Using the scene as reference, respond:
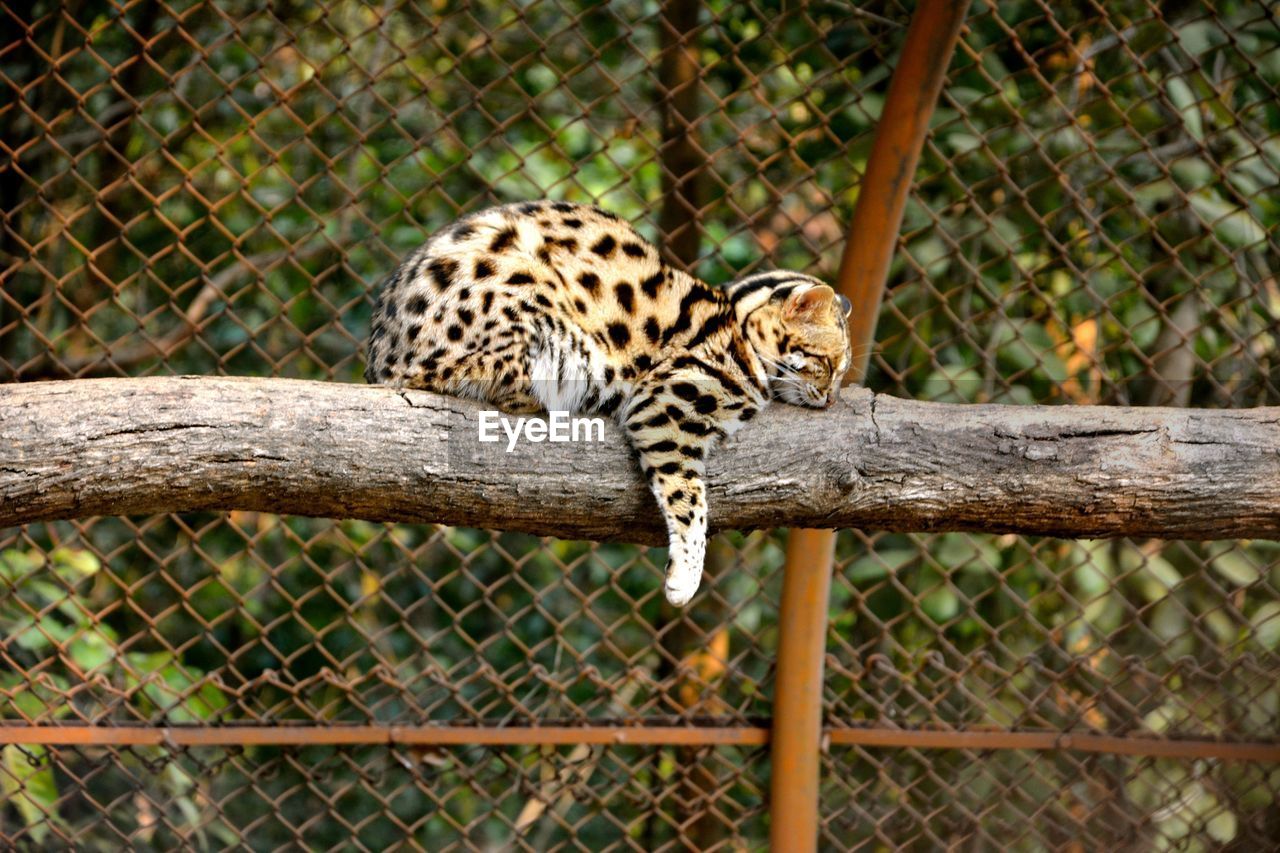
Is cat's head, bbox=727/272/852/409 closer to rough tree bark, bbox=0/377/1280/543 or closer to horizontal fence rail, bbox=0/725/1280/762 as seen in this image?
rough tree bark, bbox=0/377/1280/543

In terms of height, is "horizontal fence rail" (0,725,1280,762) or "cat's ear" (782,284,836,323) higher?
"cat's ear" (782,284,836,323)

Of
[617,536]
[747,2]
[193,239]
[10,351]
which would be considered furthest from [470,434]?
[193,239]

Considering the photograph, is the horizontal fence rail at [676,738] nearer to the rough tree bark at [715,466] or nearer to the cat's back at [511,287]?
the rough tree bark at [715,466]

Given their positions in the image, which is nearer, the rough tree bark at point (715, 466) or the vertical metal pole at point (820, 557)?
the rough tree bark at point (715, 466)

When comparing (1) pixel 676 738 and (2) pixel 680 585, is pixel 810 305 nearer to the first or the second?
(2) pixel 680 585

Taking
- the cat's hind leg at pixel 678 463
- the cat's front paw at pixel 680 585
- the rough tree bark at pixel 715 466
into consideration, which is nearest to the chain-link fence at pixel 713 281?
the cat's front paw at pixel 680 585

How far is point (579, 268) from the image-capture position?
3.14 m

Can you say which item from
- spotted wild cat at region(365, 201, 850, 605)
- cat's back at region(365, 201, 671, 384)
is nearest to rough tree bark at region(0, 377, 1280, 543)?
spotted wild cat at region(365, 201, 850, 605)

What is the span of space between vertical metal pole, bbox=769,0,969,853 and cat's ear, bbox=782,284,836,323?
80mm

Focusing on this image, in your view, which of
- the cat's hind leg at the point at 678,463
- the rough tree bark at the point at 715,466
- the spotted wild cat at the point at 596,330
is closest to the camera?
the rough tree bark at the point at 715,466

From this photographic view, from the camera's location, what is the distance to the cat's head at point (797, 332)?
121 inches

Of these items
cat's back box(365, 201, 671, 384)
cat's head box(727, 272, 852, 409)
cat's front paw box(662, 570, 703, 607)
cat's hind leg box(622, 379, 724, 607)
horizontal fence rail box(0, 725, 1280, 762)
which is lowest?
horizontal fence rail box(0, 725, 1280, 762)

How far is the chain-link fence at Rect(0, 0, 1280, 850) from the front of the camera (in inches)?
139

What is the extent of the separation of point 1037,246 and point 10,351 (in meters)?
3.95
